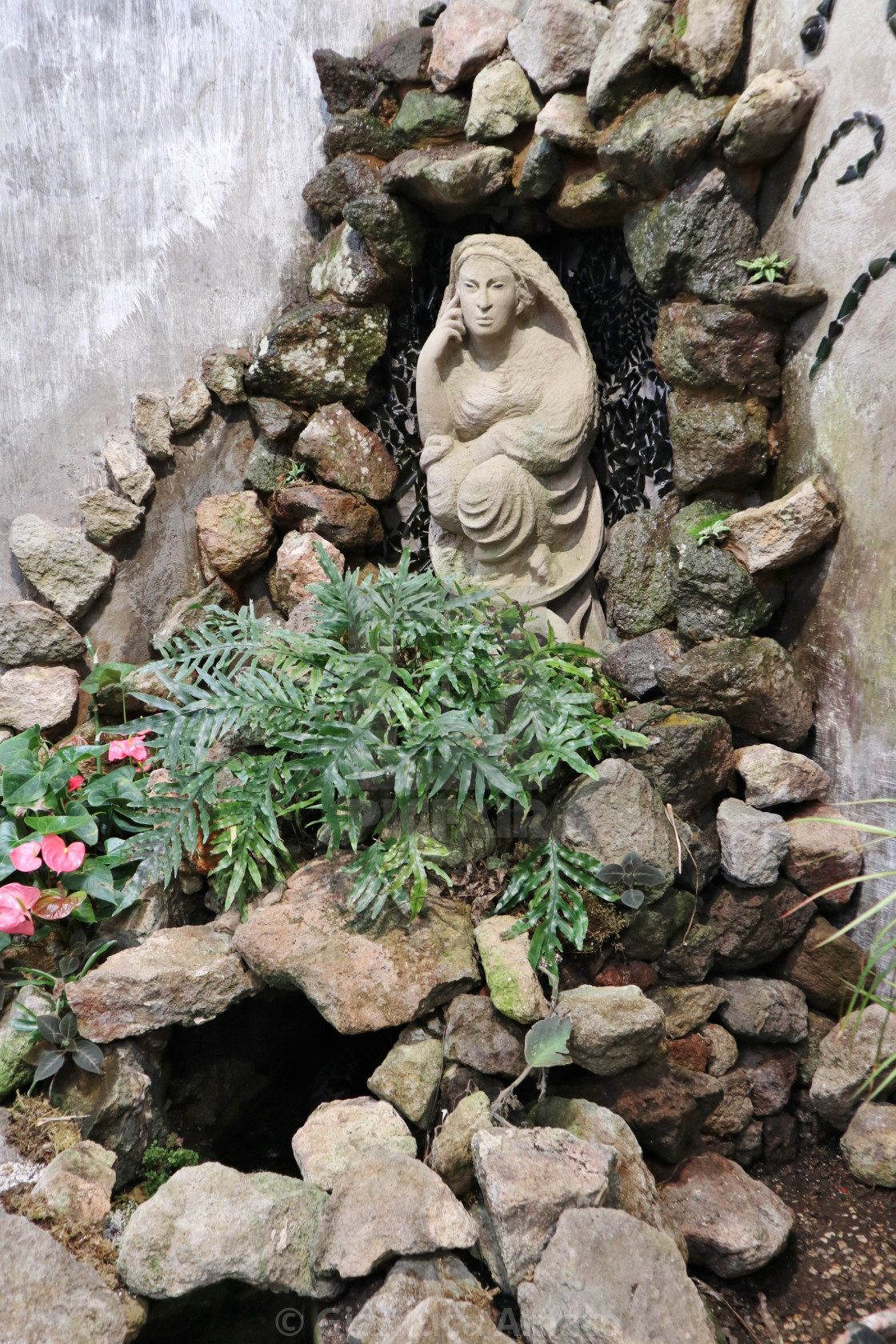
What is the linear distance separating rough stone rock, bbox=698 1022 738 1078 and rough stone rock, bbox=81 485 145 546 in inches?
111

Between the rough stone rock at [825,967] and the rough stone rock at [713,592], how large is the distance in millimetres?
903

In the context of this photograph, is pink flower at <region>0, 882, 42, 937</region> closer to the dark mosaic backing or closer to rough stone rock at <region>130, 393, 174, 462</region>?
rough stone rock at <region>130, 393, 174, 462</region>

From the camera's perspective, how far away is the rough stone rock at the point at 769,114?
277 cm

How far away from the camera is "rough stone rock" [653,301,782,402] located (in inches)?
118

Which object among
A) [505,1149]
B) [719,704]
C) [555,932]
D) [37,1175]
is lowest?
[37,1175]

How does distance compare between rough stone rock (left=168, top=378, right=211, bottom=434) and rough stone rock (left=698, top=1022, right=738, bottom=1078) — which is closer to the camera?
rough stone rock (left=698, top=1022, right=738, bottom=1078)

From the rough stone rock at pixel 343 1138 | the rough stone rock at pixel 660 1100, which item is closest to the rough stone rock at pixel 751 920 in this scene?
the rough stone rock at pixel 660 1100

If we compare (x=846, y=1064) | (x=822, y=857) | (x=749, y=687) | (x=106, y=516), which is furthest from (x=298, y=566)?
(x=846, y=1064)

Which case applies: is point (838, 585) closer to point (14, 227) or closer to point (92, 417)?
point (92, 417)

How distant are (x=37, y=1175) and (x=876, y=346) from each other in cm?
315

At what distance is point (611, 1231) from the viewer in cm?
191

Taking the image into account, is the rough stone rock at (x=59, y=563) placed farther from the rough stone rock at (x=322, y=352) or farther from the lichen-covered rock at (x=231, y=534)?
the rough stone rock at (x=322, y=352)

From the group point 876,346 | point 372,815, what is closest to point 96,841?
point 372,815

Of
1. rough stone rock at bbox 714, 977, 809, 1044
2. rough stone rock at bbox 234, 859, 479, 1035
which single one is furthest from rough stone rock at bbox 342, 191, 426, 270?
rough stone rock at bbox 714, 977, 809, 1044
